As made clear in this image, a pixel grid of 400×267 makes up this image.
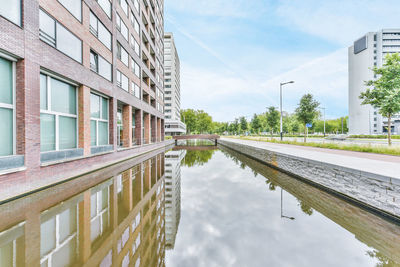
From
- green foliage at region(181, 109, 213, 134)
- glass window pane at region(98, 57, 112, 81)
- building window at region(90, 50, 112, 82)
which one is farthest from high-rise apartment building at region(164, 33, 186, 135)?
building window at region(90, 50, 112, 82)

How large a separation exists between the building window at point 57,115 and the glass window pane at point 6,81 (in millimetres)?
1560

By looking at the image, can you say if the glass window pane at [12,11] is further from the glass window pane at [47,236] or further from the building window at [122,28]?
the building window at [122,28]

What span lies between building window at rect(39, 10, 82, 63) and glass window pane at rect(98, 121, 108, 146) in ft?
16.3

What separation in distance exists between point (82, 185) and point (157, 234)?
574 cm

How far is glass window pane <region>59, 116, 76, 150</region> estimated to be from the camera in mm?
9711

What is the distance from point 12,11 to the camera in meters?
6.98

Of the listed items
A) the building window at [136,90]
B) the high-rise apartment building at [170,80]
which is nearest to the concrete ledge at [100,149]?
the building window at [136,90]

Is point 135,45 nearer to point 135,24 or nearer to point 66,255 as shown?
point 135,24

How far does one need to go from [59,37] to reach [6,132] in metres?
6.03

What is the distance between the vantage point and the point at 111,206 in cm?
557

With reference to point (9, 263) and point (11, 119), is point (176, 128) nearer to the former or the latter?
point (11, 119)

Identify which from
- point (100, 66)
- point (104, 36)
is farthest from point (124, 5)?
point (100, 66)

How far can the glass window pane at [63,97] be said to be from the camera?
935 cm

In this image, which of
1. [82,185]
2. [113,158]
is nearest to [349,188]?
[82,185]
